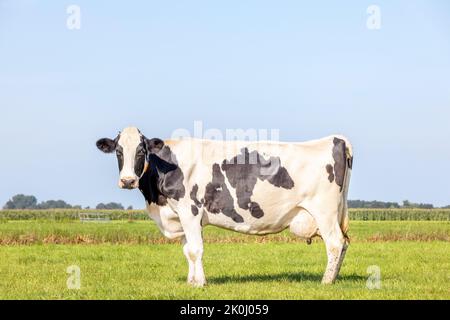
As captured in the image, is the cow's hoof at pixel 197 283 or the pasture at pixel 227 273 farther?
the cow's hoof at pixel 197 283

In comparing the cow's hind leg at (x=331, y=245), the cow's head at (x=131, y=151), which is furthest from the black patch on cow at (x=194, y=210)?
the cow's hind leg at (x=331, y=245)

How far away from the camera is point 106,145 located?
12.9m

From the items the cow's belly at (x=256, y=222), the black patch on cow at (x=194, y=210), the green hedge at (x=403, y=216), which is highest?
the black patch on cow at (x=194, y=210)

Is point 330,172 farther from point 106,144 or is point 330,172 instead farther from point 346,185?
point 106,144

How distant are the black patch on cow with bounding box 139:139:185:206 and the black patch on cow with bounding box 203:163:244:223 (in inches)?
19.7

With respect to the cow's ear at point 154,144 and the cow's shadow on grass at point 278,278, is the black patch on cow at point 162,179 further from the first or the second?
the cow's shadow on grass at point 278,278

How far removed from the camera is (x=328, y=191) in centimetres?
1298

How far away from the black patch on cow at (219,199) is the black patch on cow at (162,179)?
50cm

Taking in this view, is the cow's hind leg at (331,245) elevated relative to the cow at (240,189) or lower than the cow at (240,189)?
lower

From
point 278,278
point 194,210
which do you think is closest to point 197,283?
point 194,210

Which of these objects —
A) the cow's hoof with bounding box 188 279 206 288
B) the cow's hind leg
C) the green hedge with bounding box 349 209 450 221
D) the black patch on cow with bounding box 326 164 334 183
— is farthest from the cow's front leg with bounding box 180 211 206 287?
the green hedge with bounding box 349 209 450 221

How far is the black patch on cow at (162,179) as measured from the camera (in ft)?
42.2
